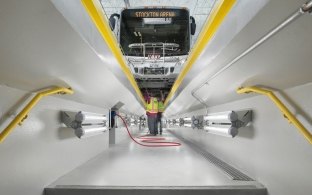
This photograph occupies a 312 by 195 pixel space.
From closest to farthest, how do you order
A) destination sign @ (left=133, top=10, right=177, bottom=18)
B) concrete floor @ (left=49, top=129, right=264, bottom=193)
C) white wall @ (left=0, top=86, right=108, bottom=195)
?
white wall @ (left=0, top=86, right=108, bottom=195)
concrete floor @ (left=49, top=129, right=264, bottom=193)
destination sign @ (left=133, top=10, right=177, bottom=18)

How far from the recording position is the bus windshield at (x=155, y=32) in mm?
5891

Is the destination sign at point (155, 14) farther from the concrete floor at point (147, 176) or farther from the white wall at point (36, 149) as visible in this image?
the concrete floor at point (147, 176)

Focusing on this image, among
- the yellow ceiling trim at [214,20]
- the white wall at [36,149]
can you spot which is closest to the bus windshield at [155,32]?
the yellow ceiling trim at [214,20]

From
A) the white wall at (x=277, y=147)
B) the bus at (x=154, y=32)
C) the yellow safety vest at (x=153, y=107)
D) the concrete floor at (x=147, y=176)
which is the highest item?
the bus at (x=154, y=32)

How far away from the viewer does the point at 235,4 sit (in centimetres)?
142

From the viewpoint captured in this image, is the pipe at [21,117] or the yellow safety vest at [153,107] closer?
the pipe at [21,117]

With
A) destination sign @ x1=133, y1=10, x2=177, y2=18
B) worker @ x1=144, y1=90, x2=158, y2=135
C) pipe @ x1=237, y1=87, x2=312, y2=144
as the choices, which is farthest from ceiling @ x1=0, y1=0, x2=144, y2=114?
worker @ x1=144, y1=90, x2=158, y2=135

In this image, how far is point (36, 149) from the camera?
1625mm

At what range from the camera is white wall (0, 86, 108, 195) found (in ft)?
4.35

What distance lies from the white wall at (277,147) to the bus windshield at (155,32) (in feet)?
13.1

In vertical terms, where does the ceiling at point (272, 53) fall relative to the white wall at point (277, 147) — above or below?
above

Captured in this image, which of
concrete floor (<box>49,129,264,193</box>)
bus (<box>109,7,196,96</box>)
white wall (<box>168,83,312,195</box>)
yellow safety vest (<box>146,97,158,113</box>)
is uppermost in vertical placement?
bus (<box>109,7,196,96</box>)

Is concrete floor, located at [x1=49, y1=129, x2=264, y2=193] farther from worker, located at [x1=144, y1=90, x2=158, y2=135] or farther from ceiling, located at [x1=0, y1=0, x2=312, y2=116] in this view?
worker, located at [x1=144, y1=90, x2=158, y2=135]

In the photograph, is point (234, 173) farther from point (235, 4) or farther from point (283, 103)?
point (235, 4)
